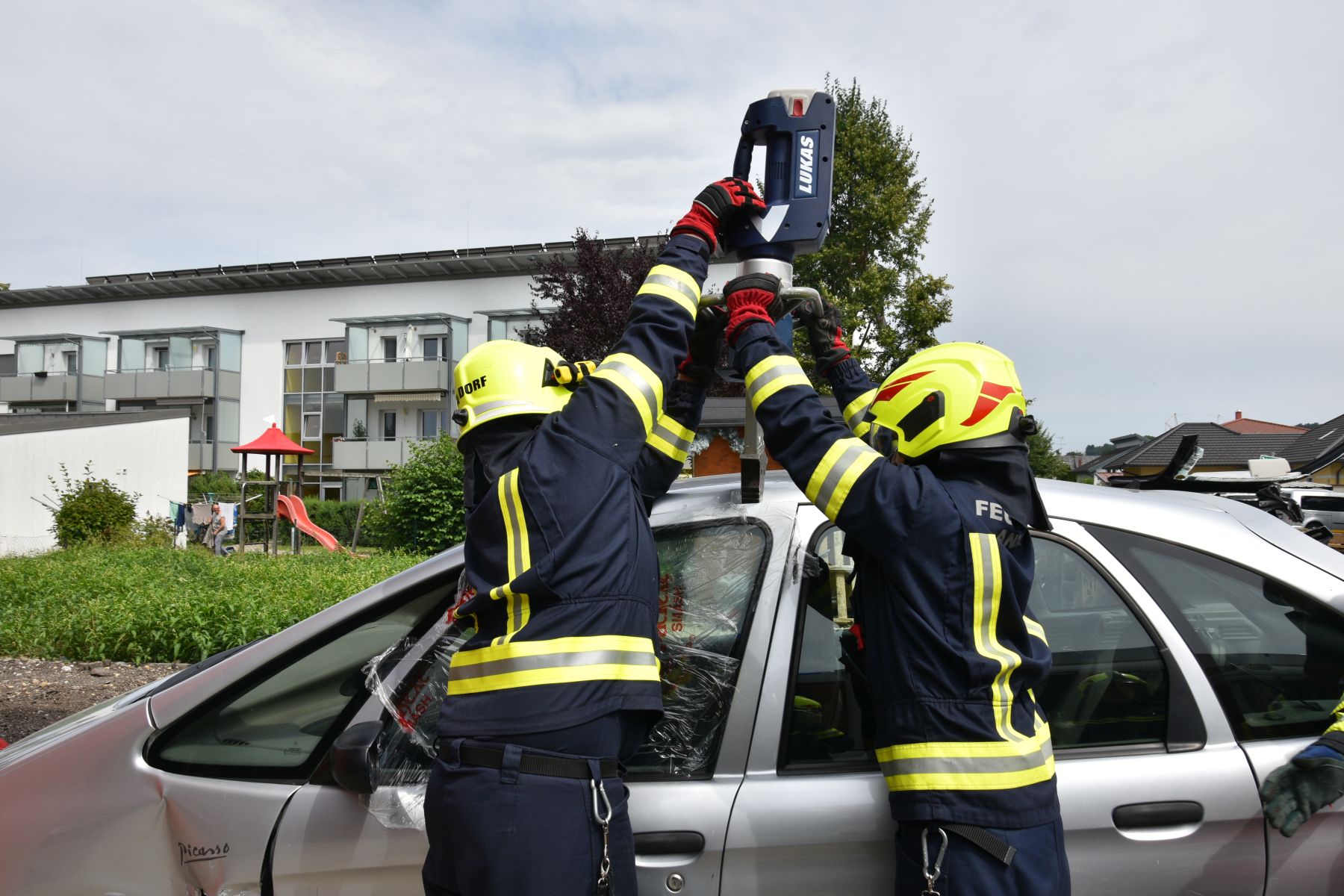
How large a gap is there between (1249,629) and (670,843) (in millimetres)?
1431

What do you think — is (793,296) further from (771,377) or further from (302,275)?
(302,275)

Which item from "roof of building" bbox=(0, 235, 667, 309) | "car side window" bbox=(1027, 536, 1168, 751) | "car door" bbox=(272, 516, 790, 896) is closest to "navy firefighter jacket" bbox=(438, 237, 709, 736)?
"car door" bbox=(272, 516, 790, 896)

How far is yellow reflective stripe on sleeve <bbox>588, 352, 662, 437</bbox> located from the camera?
6.46 feet

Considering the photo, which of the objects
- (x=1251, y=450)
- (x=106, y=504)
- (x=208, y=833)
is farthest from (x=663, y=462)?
(x=1251, y=450)

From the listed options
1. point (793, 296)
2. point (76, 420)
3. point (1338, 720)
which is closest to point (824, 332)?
point (793, 296)

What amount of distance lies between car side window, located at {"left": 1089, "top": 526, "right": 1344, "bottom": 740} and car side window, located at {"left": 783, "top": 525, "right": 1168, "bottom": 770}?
0.33 feet

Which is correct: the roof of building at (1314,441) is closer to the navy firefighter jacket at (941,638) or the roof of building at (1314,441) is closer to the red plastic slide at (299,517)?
the navy firefighter jacket at (941,638)

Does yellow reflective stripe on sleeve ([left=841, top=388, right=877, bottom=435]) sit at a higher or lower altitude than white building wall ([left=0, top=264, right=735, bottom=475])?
lower

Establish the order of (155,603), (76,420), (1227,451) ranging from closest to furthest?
(155,603) → (76,420) → (1227,451)

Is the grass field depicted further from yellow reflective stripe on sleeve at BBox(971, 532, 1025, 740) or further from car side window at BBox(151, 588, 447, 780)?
yellow reflective stripe on sleeve at BBox(971, 532, 1025, 740)

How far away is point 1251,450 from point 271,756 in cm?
3043

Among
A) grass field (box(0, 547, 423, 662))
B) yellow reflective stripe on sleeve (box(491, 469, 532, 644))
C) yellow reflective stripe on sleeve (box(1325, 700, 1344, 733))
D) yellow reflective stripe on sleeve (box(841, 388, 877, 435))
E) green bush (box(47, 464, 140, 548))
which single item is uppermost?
yellow reflective stripe on sleeve (box(841, 388, 877, 435))

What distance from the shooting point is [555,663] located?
6.06 ft

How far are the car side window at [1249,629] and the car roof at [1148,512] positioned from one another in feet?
0.12
